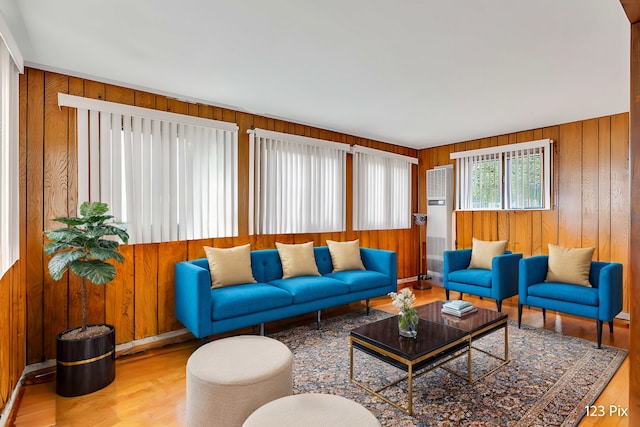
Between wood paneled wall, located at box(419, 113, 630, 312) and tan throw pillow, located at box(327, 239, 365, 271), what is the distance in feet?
8.04

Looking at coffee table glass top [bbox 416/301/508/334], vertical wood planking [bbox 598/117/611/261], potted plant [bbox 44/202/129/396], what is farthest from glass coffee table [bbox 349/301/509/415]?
vertical wood planking [bbox 598/117/611/261]

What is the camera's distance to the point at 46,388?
8.59ft

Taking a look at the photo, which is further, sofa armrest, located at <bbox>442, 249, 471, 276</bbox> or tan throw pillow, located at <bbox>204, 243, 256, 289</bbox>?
sofa armrest, located at <bbox>442, 249, 471, 276</bbox>

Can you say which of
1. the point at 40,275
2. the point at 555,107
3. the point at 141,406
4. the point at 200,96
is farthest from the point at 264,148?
the point at 555,107

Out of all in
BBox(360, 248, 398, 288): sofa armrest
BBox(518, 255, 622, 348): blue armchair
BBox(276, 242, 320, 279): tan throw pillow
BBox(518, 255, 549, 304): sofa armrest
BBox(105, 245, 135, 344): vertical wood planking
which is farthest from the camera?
BBox(360, 248, 398, 288): sofa armrest

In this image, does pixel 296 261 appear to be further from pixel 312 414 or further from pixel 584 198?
pixel 584 198

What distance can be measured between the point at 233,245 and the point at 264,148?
1274 millimetres

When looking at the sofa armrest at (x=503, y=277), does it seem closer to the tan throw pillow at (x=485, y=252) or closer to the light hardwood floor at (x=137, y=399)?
the tan throw pillow at (x=485, y=252)

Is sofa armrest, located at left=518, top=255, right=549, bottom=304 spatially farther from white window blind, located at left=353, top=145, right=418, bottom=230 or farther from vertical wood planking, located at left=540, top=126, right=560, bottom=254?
white window blind, located at left=353, top=145, right=418, bottom=230

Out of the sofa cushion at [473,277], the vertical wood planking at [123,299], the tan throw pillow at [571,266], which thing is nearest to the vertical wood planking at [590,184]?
the tan throw pillow at [571,266]

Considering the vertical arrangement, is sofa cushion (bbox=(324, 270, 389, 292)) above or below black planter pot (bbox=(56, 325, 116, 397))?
above

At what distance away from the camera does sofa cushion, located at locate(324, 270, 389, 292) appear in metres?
4.11

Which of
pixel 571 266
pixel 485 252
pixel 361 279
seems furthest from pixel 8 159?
pixel 571 266

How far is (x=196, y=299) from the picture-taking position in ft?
9.89
